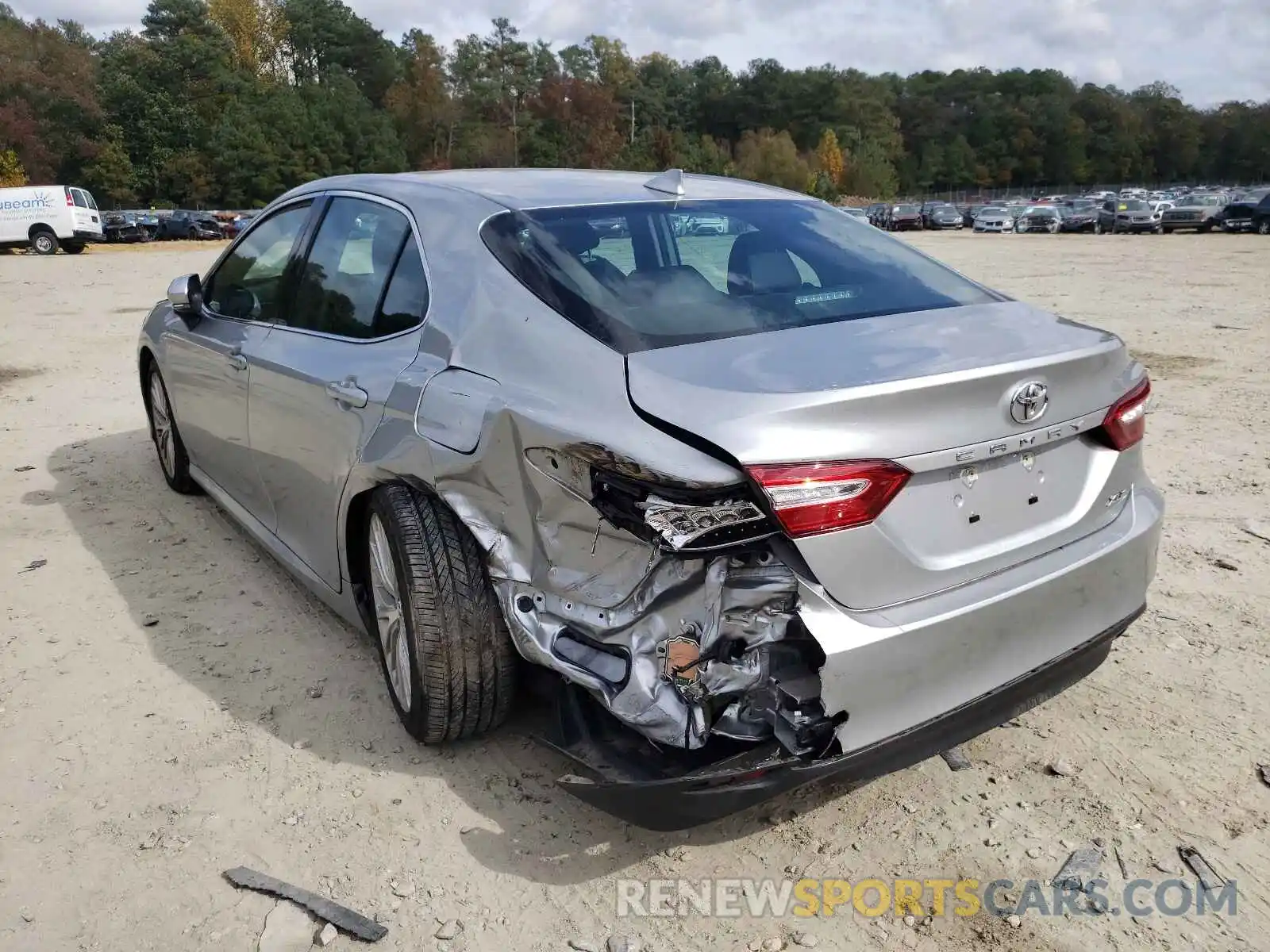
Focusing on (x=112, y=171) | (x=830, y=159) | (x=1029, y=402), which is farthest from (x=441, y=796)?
(x=830, y=159)

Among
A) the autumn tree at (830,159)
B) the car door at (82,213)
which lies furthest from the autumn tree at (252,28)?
the car door at (82,213)

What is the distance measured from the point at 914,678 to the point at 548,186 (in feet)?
6.62

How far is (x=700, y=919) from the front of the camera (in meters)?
2.48

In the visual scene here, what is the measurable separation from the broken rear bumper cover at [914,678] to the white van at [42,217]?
3473cm

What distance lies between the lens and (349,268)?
3.63 meters

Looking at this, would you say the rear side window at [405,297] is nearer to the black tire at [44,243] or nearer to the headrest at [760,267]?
the headrest at [760,267]

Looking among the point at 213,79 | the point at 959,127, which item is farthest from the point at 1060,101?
the point at 213,79

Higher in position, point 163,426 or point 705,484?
point 705,484

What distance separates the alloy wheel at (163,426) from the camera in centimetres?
564

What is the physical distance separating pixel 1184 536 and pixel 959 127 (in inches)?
5880

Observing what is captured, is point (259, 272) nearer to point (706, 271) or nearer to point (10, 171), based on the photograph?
point (706, 271)

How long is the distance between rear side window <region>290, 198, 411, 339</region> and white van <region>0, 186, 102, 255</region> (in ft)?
107

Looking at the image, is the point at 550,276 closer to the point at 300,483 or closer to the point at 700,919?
the point at 300,483

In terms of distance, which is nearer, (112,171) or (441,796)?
(441,796)
